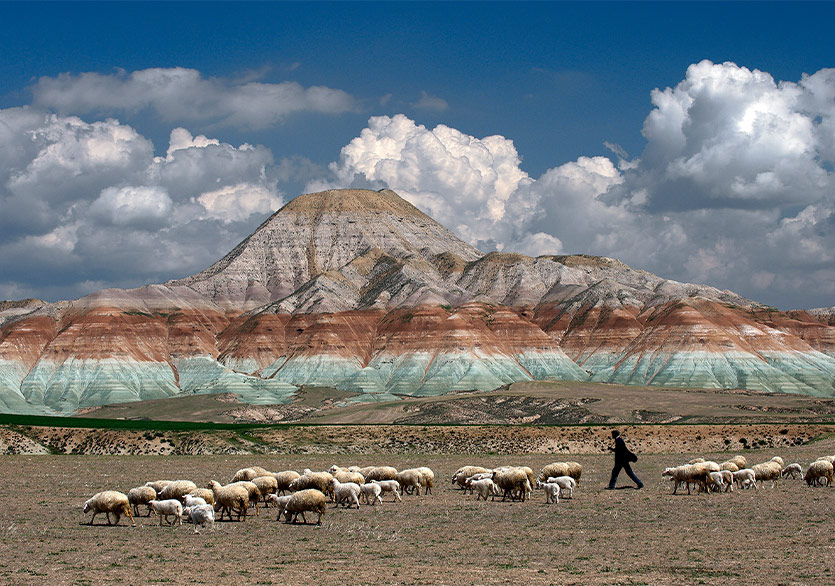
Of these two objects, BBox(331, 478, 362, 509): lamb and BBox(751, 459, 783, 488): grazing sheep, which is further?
BBox(751, 459, 783, 488): grazing sheep

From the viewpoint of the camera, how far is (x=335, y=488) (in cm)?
3347

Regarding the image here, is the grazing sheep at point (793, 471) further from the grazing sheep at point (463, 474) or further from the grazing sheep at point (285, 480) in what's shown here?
the grazing sheep at point (285, 480)

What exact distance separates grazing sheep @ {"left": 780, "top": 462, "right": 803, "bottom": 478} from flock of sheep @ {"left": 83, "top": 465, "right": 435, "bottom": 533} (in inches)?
728

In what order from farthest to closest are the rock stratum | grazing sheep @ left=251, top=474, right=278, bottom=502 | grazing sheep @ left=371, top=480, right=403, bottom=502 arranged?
the rock stratum < grazing sheep @ left=371, top=480, right=403, bottom=502 < grazing sheep @ left=251, top=474, right=278, bottom=502

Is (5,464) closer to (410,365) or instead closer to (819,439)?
(819,439)

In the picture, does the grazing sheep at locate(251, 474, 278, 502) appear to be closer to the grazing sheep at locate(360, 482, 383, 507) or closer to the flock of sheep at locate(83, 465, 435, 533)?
the flock of sheep at locate(83, 465, 435, 533)

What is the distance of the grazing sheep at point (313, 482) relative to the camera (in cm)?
3412

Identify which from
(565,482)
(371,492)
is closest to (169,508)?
(371,492)

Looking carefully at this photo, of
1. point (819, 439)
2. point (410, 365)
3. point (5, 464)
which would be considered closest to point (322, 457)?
point (5, 464)

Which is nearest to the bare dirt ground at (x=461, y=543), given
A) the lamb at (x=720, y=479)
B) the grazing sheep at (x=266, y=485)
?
the lamb at (x=720, y=479)

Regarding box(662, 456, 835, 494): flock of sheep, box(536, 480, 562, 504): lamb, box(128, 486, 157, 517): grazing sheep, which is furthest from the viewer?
box(662, 456, 835, 494): flock of sheep

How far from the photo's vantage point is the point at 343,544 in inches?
982

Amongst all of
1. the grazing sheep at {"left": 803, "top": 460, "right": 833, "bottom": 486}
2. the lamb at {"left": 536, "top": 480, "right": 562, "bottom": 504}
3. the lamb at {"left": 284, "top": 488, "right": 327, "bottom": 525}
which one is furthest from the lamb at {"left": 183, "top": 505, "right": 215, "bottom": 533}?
the grazing sheep at {"left": 803, "top": 460, "right": 833, "bottom": 486}

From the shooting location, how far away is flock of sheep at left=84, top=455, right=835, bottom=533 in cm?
2909
